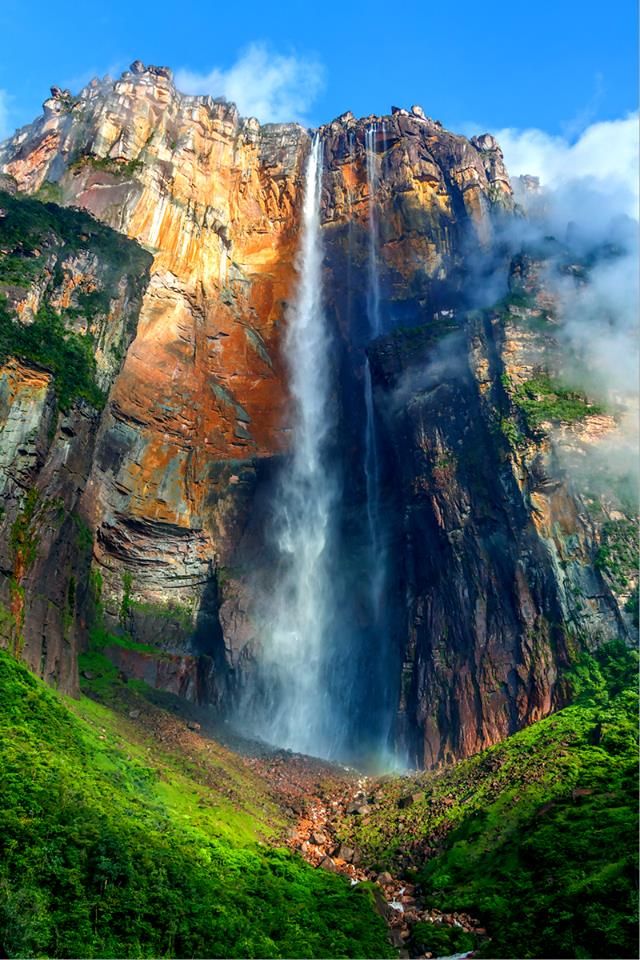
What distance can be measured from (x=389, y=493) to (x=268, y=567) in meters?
8.24

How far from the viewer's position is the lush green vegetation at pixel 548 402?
33.1 m

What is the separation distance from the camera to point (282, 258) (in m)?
51.1

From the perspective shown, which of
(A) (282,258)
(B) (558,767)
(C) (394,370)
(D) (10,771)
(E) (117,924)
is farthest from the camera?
(A) (282,258)

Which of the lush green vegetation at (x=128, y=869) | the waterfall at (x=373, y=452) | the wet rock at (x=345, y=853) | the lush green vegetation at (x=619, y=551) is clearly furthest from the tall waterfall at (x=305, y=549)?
the lush green vegetation at (x=619, y=551)

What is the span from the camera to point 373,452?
1684 inches

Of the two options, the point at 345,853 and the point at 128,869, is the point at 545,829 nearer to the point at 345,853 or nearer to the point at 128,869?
the point at 345,853

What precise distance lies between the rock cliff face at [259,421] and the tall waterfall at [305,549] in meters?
1.09

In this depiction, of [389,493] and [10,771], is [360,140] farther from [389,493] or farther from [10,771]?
[10,771]

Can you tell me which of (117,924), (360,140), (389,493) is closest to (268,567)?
(389,493)

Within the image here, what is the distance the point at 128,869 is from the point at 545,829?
11.4 metres

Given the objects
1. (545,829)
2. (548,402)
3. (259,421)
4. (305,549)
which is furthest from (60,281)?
(545,829)

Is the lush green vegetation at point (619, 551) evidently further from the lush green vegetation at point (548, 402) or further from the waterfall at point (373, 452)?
the waterfall at point (373, 452)

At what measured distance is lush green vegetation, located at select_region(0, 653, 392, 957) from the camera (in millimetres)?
11820

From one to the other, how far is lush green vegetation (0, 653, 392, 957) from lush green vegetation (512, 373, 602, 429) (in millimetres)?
21730
